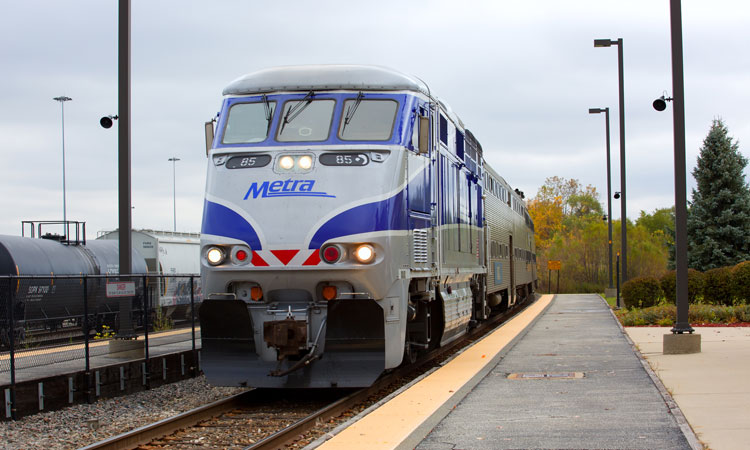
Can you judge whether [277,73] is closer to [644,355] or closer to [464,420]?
[464,420]

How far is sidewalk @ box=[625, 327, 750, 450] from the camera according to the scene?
742 cm

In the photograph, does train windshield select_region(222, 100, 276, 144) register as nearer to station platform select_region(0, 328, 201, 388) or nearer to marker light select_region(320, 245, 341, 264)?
marker light select_region(320, 245, 341, 264)

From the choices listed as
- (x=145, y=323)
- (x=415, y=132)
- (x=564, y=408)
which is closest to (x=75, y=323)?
(x=145, y=323)

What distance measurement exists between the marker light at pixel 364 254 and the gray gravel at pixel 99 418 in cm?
290

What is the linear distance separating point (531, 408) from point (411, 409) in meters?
1.26

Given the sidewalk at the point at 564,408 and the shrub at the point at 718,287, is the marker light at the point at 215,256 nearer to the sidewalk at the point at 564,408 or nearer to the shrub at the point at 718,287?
the sidewalk at the point at 564,408

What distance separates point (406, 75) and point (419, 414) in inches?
188

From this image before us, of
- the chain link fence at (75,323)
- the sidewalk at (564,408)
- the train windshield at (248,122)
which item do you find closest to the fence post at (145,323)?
the chain link fence at (75,323)

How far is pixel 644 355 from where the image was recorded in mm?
13727

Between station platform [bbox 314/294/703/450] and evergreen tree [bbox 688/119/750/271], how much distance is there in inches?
821

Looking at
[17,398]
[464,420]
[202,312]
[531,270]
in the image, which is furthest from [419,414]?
[531,270]

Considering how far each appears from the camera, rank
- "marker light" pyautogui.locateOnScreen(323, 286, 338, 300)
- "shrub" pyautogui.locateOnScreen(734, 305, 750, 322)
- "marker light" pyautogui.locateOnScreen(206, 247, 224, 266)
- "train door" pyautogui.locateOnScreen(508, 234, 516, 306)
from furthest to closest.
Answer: "train door" pyautogui.locateOnScreen(508, 234, 516, 306), "shrub" pyautogui.locateOnScreen(734, 305, 750, 322), "marker light" pyautogui.locateOnScreen(206, 247, 224, 266), "marker light" pyautogui.locateOnScreen(323, 286, 338, 300)

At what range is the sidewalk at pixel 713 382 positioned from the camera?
292 inches

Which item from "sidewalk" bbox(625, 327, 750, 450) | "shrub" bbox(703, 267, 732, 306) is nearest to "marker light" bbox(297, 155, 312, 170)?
"sidewalk" bbox(625, 327, 750, 450)
